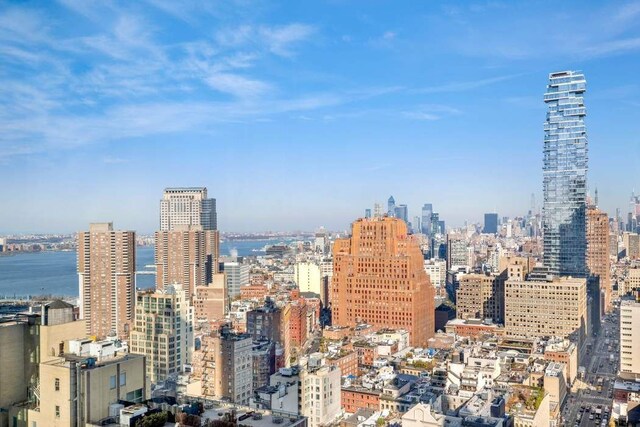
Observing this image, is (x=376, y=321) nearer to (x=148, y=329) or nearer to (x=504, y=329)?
(x=504, y=329)

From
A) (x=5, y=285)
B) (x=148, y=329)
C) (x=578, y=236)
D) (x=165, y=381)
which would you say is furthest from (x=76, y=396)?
(x=578, y=236)

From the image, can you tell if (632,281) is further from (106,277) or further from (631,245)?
(106,277)

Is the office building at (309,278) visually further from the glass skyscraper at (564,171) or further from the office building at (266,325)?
the office building at (266,325)

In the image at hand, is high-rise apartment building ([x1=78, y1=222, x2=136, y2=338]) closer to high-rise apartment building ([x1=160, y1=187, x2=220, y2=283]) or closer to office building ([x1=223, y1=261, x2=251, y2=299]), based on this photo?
office building ([x1=223, y1=261, x2=251, y2=299])

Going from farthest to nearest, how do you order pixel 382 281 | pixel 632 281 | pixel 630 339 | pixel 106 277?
pixel 632 281 → pixel 106 277 → pixel 382 281 → pixel 630 339

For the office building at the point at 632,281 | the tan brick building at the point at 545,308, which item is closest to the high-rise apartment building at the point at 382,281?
the tan brick building at the point at 545,308

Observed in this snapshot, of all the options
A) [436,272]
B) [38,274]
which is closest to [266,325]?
[38,274]

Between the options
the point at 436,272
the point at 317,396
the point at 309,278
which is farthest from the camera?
the point at 436,272

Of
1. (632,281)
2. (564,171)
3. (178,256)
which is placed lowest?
(632,281)
